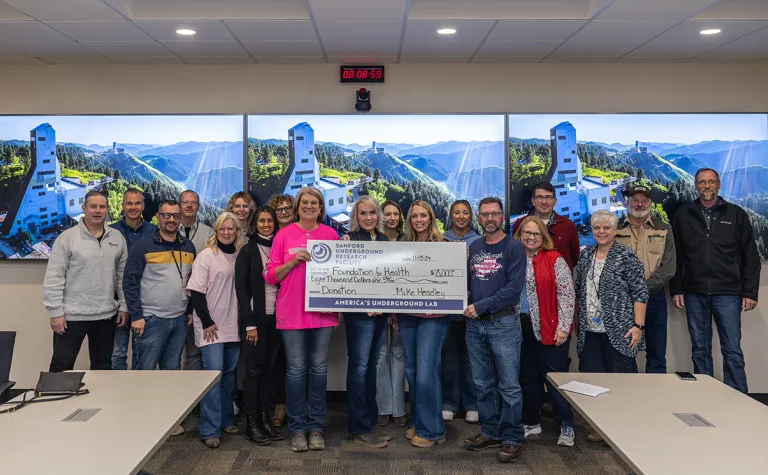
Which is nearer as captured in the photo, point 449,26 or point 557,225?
point 449,26

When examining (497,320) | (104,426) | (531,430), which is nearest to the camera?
(104,426)

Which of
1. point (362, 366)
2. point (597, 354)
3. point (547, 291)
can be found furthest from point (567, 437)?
point (362, 366)

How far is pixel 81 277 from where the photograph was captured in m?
3.70

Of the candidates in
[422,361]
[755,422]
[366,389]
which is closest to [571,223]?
[422,361]

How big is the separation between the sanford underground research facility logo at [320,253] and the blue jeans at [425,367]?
0.60 meters

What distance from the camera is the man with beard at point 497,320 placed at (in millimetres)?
3312

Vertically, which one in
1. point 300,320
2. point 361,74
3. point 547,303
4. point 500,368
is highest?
point 361,74

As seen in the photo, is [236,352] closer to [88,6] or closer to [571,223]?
A: [88,6]

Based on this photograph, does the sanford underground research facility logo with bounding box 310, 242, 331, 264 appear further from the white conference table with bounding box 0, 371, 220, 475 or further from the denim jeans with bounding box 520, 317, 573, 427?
the denim jeans with bounding box 520, 317, 573, 427

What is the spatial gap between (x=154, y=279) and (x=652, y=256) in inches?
138

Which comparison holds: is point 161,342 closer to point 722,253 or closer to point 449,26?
point 449,26

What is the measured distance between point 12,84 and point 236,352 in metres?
3.07

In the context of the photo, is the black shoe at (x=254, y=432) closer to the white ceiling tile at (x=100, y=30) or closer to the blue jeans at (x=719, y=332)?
the white ceiling tile at (x=100, y=30)

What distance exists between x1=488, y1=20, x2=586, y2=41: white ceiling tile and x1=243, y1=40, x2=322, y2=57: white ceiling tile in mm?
1318
